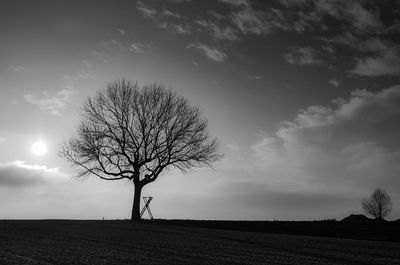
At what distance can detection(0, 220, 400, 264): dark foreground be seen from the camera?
55.0ft

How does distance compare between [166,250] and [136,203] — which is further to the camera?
[136,203]

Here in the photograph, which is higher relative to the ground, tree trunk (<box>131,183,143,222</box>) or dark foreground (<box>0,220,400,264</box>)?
tree trunk (<box>131,183,143,222</box>)

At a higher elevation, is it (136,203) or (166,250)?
(136,203)

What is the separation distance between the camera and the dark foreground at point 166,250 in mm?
16750

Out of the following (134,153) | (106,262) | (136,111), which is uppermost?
(136,111)

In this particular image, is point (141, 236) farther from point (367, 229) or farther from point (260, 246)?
point (367, 229)

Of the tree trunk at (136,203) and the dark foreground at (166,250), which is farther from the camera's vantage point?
the tree trunk at (136,203)

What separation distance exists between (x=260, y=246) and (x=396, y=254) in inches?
287

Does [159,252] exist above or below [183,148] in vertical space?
below

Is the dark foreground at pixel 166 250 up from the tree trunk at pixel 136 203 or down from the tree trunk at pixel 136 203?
down

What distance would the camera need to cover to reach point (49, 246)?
19.7 m

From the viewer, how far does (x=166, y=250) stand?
65.3 ft

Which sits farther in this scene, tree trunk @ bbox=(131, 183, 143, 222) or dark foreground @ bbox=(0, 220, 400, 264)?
tree trunk @ bbox=(131, 183, 143, 222)

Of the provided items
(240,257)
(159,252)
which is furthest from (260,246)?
(159,252)
